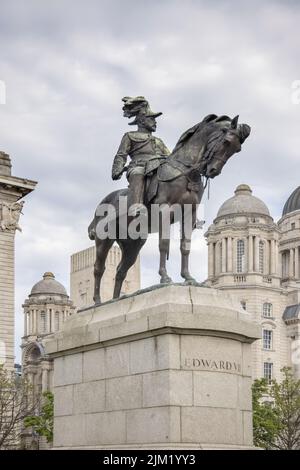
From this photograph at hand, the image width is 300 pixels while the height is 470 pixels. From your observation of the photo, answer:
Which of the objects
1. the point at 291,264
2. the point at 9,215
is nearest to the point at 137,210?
the point at 9,215

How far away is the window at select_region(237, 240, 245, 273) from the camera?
11294 cm

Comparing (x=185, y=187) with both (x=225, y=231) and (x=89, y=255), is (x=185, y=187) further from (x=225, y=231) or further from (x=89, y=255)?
(x=89, y=255)

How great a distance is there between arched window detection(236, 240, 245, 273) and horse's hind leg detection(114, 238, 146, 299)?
91596mm

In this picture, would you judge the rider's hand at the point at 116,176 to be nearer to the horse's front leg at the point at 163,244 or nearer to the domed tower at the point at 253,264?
the horse's front leg at the point at 163,244

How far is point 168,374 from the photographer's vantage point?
17.6m

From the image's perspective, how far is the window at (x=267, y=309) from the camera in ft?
374

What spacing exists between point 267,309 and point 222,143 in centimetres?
9646

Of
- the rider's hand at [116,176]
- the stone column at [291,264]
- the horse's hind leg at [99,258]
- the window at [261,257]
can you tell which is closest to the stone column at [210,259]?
the window at [261,257]

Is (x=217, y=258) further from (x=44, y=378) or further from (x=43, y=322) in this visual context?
(x=43, y=322)

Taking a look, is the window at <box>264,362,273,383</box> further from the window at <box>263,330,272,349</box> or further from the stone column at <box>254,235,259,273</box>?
the stone column at <box>254,235,259,273</box>

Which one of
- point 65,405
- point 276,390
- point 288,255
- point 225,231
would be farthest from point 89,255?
point 65,405

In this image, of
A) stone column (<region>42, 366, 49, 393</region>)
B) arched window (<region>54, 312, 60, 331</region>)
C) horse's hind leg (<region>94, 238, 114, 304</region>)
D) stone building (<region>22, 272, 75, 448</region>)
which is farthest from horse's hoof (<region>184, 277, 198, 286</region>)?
arched window (<region>54, 312, 60, 331</region>)

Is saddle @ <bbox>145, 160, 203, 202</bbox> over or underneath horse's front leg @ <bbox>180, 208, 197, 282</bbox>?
over
